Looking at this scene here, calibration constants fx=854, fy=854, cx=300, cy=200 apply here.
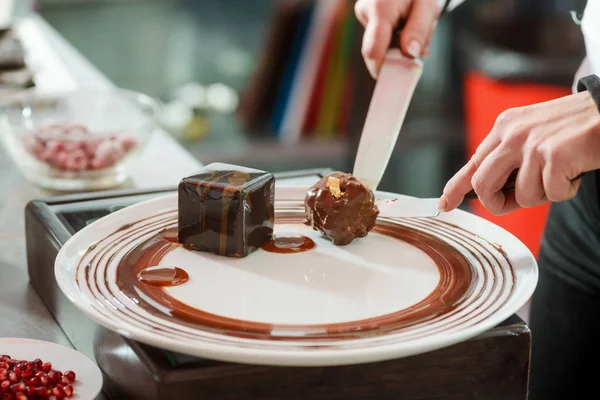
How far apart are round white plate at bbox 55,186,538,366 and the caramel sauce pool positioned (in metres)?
0.02

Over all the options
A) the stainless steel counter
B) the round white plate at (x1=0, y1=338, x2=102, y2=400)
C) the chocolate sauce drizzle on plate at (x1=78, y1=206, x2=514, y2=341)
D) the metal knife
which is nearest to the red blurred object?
the stainless steel counter

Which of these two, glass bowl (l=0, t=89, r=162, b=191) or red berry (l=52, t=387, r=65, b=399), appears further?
glass bowl (l=0, t=89, r=162, b=191)

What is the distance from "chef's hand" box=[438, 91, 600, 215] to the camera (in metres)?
1.01

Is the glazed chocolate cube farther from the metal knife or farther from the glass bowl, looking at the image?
the glass bowl

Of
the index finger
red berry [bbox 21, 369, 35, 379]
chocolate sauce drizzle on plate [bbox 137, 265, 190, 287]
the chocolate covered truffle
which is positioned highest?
the index finger

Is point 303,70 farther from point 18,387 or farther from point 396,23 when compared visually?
point 18,387

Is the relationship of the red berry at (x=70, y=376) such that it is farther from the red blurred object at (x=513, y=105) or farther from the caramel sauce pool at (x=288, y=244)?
the red blurred object at (x=513, y=105)

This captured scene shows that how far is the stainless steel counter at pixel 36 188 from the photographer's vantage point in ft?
3.89

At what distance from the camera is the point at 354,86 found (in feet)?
11.1

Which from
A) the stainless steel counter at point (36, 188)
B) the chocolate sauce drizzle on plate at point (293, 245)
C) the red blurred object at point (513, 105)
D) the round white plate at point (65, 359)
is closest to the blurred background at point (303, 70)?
the red blurred object at point (513, 105)

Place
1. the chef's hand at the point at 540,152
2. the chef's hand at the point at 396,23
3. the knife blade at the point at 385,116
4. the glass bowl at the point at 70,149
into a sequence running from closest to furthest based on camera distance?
the chef's hand at the point at 540,152, the knife blade at the point at 385,116, the chef's hand at the point at 396,23, the glass bowl at the point at 70,149

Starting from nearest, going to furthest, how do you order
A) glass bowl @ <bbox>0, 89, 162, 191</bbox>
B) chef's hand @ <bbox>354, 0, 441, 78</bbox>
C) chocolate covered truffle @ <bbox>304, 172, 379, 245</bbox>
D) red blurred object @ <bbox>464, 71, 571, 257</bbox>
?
chocolate covered truffle @ <bbox>304, 172, 379, 245</bbox> → chef's hand @ <bbox>354, 0, 441, 78</bbox> → glass bowl @ <bbox>0, 89, 162, 191</bbox> → red blurred object @ <bbox>464, 71, 571, 257</bbox>

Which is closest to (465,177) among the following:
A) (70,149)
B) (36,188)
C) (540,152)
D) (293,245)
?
(540,152)

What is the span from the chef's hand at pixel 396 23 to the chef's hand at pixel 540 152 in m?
0.43
